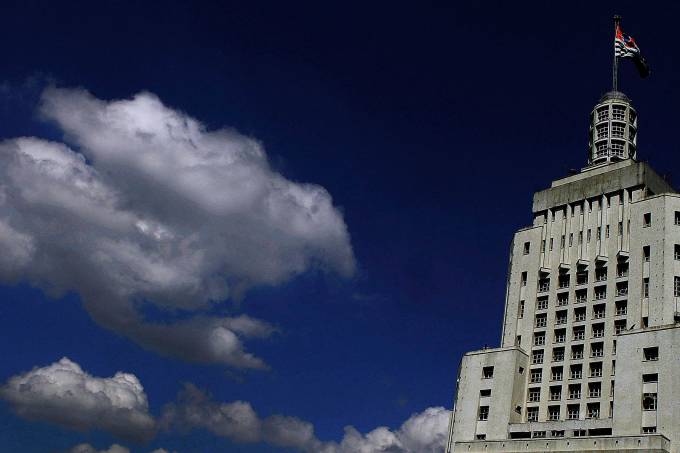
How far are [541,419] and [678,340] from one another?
17.0 metres

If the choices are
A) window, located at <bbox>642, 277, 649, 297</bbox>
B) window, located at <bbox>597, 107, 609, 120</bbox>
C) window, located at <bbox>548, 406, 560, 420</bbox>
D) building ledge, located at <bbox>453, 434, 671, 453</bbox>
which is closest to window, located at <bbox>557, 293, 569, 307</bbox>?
window, located at <bbox>642, 277, 649, 297</bbox>

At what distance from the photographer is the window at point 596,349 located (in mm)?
81812

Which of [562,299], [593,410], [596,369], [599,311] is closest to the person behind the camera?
[593,410]

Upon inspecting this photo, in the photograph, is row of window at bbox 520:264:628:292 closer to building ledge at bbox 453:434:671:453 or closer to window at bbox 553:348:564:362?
window at bbox 553:348:564:362

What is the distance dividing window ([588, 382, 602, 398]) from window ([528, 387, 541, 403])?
577cm

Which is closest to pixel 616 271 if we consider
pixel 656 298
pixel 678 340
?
pixel 656 298

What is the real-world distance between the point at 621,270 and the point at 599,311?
200 inches

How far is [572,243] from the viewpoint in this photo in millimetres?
90188

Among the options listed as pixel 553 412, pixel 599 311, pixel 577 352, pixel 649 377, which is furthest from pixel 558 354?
pixel 649 377

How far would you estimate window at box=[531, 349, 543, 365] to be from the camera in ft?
283

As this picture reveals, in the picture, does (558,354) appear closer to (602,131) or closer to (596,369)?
(596,369)

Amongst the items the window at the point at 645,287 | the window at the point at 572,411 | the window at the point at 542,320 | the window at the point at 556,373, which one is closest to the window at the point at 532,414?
the window at the point at 572,411

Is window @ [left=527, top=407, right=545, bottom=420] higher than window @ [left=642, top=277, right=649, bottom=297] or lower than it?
lower

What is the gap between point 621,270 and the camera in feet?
277
